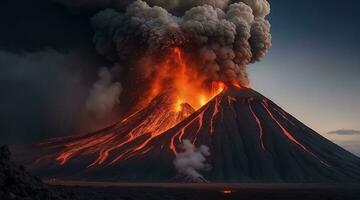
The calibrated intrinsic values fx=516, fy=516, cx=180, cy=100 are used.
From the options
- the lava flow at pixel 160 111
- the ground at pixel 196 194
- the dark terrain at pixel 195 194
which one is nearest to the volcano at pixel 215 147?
the lava flow at pixel 160 111

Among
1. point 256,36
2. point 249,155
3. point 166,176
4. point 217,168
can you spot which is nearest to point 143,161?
point 166,176

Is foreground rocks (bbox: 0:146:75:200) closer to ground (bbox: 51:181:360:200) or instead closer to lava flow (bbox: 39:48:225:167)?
ground (bbox: 51:181:360:200)

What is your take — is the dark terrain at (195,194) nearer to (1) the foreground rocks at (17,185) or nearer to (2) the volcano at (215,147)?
(1) the foreground rocks at (17,185)

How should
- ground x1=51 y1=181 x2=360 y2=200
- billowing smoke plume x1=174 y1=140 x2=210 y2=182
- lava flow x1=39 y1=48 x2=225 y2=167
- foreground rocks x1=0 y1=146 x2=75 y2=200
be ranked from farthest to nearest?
1. lava flow x1=39 y1=48 x2=225 y2=167
2. billowing smoke plume x1=174 y1=140 x2=210 y2=182
3. ground x1=51 y1=181 x2=360 y2=200
4. foreground rocks x1=0 y1=146 x2=75 y2=200

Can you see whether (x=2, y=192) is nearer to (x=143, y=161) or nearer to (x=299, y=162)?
(x=143, y=161)

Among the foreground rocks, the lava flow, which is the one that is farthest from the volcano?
the foreground rocks

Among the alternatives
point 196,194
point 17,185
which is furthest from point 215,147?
point 17,185
